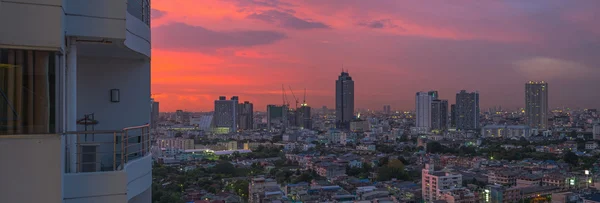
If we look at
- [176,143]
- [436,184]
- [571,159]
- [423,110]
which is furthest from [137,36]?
[423,110]

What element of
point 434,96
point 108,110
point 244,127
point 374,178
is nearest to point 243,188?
point 374,178

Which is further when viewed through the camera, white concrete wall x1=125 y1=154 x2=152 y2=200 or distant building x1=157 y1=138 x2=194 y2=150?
distant building x1=157 y1=138 x2=194 y2=150

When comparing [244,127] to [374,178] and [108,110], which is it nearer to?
[374,178]

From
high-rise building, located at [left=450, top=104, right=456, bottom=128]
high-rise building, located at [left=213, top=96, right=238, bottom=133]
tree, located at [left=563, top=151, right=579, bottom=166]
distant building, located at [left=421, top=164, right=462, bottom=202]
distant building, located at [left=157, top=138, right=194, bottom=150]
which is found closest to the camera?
distant building, located at [left=421, top=164, right=462, bottom=202]

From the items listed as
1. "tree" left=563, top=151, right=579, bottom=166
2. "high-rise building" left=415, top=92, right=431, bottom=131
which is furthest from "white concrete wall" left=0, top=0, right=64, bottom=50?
"high-rise building" left=415, top=92, right=431, bottom=131

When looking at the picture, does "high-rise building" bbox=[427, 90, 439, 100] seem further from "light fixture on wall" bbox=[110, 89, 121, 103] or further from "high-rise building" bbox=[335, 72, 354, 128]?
"light fixture on wall" bbox=[110, 89, 121, 103]
